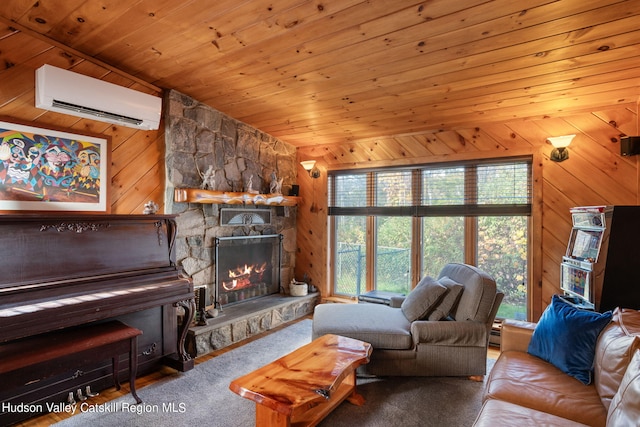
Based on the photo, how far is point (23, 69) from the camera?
2.68 metres

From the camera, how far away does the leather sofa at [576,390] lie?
1482 millimetres

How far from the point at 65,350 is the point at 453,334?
109 inches

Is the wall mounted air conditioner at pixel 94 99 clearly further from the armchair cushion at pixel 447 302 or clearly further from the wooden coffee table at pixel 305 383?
the armchair cushion at pixel 447 302

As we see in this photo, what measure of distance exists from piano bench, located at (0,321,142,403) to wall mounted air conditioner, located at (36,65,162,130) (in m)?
1.72

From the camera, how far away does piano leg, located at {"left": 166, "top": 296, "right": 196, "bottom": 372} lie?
304 centimetres

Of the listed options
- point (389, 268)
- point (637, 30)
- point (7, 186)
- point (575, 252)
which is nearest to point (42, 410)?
point (7, 186)

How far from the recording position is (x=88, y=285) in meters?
2.52

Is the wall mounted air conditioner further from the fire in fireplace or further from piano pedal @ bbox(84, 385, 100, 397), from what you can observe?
piano pedal @ bbox(84, 385, 100, 397)

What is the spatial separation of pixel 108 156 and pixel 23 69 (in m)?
0.84

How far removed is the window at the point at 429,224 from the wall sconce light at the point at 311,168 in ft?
0.77

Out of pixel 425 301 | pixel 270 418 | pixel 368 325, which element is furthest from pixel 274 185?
pixel 270 418

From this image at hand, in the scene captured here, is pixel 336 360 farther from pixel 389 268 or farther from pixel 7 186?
pixel 7 186

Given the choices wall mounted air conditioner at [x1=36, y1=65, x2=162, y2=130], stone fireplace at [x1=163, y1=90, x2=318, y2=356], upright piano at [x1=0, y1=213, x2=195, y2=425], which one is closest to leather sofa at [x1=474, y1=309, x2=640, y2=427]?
upright piano at [x1=0, y1=213, x2=195, y2=425]

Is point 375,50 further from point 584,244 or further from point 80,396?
point 80,396
